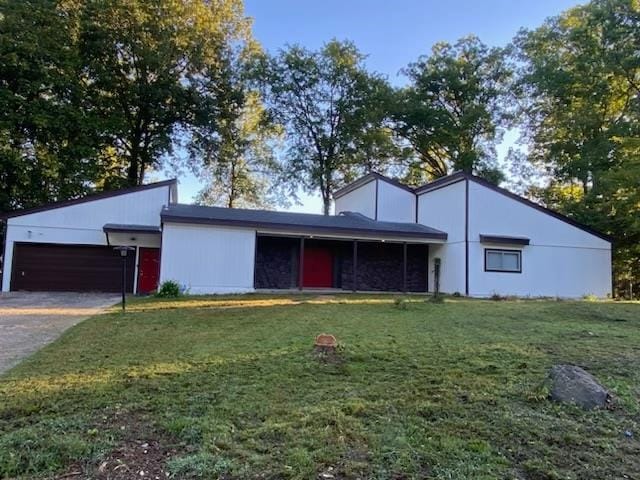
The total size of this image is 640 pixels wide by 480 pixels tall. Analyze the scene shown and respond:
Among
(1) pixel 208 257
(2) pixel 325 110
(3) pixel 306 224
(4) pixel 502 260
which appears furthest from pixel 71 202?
(2) pixel 325 110

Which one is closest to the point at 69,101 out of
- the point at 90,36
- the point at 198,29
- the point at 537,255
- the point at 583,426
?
the point at 90,36

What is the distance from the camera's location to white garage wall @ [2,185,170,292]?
54.6 ft

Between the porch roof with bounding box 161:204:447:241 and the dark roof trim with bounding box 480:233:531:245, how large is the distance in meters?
1.63

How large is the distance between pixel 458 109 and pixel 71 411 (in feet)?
106

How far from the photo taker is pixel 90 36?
80.6ft

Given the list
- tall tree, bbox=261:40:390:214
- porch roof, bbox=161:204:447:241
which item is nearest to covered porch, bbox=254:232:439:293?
porch roof, bbox=161:204:447:241

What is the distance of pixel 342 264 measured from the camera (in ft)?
63.3

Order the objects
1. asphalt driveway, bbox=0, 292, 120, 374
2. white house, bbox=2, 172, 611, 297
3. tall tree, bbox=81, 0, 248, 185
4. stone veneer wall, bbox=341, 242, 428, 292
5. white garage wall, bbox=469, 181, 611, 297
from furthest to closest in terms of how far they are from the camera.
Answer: tall tree, bbox=81, 0, 248, 185 < stone veneer wall, bbox=341, 242, 428, 292 < white garage wall, bbox=469, 181, 611, 297 < white house, bbox=2, 172, 611, 297 < asphalt driveway, bbox=0, 292, 120, 374

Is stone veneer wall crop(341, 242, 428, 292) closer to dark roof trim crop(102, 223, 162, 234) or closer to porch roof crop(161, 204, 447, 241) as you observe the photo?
porch roof crop(161, 204, 447, 241)

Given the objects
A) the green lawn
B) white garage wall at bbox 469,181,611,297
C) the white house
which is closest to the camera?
the green lawn

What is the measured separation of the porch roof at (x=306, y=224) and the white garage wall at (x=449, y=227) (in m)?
0.42

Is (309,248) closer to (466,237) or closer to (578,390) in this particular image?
(466,237)

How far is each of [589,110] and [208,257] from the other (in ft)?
72.2

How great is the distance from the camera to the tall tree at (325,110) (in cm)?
3083
